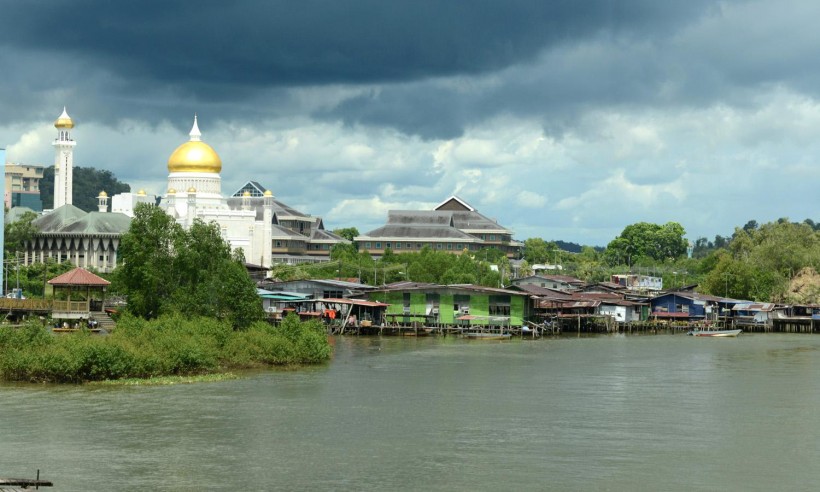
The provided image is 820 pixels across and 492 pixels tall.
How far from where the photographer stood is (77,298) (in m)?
69.4

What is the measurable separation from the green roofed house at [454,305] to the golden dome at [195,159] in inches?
1640

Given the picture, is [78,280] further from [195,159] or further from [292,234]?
[292,234]

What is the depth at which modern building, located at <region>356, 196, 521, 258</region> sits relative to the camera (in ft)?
485

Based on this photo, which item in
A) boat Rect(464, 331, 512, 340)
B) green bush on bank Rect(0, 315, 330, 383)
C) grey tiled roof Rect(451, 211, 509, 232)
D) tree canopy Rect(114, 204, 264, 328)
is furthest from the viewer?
grey tiled roof Rect(451, 211, 509, 232)

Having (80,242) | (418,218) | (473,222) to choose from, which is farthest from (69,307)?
(473,222)

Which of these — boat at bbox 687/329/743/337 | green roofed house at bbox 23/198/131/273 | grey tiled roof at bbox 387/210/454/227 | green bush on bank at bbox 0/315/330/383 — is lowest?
green bush on bank at bbox 0/315/330/383

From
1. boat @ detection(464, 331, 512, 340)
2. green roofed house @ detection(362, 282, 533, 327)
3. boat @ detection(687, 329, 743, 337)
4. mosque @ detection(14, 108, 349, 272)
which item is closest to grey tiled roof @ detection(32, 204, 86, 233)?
mosque @ detection(14, 108, 349, 272)

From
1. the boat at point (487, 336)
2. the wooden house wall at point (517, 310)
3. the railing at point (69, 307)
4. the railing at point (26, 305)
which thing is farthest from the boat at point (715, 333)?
the railing at point (26, 305)

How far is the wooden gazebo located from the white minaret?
213ft

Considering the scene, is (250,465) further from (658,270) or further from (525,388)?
(658,270)

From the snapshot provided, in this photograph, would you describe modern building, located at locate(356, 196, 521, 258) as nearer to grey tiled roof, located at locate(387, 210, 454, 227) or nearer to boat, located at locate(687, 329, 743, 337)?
grey tiled roof, located at locate(387, 210, 454, 227)

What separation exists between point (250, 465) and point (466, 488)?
576 cm

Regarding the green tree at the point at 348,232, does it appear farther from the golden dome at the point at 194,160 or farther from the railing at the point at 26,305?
the railing at the point at 26,305

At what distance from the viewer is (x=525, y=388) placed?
45656 mm
